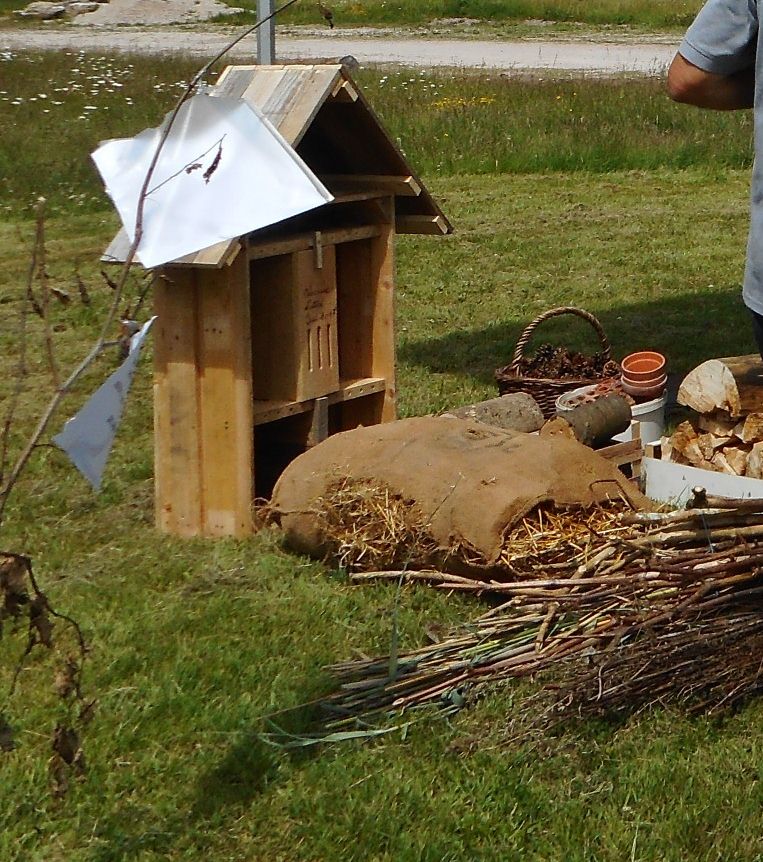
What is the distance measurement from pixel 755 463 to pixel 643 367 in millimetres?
905

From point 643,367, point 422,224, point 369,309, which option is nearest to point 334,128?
point 422,224

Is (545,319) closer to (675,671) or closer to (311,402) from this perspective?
(311,402)

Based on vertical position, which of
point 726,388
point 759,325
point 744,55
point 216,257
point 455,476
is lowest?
point 726,388

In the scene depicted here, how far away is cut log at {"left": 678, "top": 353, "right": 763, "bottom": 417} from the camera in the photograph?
5.54m

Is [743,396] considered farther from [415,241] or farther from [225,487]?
[415,241]

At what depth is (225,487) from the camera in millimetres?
4793

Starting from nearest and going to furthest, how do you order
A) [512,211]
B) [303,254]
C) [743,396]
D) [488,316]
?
1. [303,254]
2. [743,396]
3. [488,316]
4. [512,211]

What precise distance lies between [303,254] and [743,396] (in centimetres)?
191

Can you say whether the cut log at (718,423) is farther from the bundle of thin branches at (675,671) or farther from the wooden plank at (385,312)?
the bundle of thin branches at (675,671)

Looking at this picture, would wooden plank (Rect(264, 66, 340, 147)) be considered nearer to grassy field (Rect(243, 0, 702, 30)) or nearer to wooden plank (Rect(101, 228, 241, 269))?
wooden plank (Rect(101, 228, 241, 269))

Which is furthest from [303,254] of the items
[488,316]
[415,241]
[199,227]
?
[415,241]

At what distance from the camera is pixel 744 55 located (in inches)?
126

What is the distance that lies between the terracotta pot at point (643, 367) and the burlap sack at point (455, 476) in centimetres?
130

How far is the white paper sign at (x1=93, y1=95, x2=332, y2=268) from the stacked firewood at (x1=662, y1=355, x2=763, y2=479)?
3.15m
